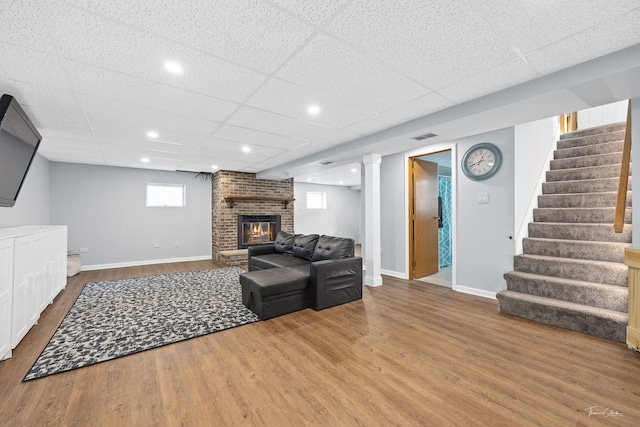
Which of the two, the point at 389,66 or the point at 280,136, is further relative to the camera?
→ the point at 280,136

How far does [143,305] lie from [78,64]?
282 centimetres

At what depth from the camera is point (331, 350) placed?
7.72 feet

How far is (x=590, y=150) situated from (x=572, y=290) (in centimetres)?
245

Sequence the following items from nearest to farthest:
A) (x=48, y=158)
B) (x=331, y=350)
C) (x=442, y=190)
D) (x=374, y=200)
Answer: (x=331, y=350) < (x=374, y=200) < (x=48, y=158) < (x=442, y=190)

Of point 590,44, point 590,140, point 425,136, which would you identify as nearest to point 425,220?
point 425,136

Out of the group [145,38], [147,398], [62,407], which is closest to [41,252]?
[62,407]

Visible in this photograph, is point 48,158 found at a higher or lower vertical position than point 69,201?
higher

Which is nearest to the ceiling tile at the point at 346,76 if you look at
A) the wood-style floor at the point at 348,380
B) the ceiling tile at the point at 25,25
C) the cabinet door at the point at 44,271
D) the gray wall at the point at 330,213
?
the ceiling tile at the point at 25,25

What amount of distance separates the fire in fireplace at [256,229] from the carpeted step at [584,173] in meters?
5.87

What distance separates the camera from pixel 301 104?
109 inches

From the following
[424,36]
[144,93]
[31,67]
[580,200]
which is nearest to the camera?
[424,36]

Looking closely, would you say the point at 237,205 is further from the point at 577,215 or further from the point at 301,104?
the point at 577,215

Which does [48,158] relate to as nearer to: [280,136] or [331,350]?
[280,136]

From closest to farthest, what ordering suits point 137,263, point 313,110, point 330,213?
point 313,110 < point 137,263 < point 330,213
